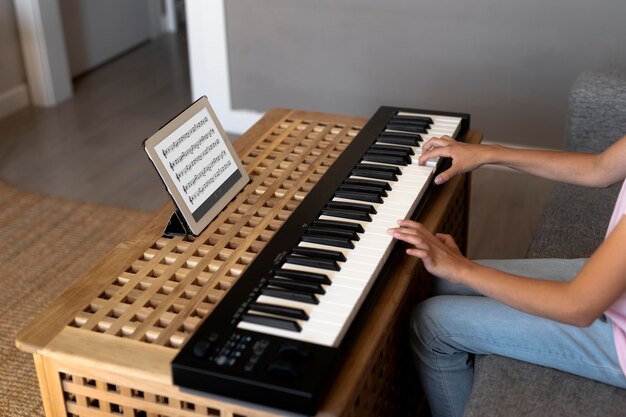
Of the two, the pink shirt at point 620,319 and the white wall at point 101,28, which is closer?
the pink shirt at point 620,319

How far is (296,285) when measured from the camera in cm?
135

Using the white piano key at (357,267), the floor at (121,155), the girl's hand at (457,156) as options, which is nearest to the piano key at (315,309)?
the white piano key at (357,267)

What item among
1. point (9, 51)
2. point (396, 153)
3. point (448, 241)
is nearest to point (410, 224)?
point (448, 241)

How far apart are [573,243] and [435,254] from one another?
0.65 metres

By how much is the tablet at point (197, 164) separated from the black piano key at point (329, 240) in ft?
0.77

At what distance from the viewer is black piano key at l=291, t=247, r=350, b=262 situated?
56.3 inches

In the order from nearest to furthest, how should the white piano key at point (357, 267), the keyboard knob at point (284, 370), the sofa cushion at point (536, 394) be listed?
the keyboard knob at point (284, 370), the white piano key at point (357, 267), the sofa cushion at point (536, 394)

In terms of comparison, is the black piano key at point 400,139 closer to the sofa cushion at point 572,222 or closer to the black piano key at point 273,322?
the sofa cushion at point 572,222

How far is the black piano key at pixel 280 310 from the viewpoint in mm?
1279

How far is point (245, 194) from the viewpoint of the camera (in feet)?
5.79

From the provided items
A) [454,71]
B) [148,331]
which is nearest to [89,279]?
[148,331]

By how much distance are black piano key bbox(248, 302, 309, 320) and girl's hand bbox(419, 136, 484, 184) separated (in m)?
0.57

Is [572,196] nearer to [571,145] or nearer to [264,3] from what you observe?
[571,145]

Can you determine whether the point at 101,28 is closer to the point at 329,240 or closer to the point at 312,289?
the point at 329,240
